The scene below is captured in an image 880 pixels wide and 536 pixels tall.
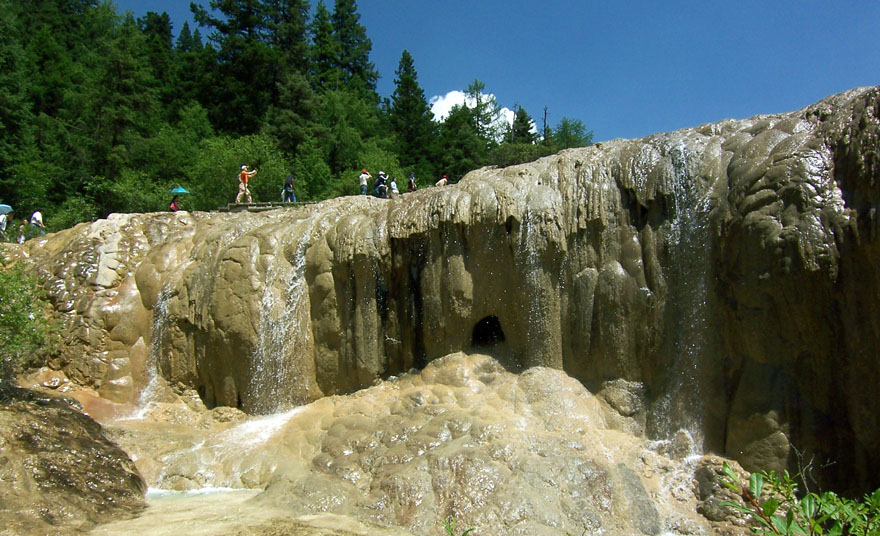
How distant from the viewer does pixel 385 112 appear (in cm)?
5919

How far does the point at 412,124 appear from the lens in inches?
1944

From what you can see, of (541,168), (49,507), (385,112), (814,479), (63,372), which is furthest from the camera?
(385,112)

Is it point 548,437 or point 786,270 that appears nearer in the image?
point 786,270

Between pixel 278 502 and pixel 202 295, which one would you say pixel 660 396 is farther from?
pixel 202 295

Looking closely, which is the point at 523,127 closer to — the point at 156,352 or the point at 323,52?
the point at 323,52

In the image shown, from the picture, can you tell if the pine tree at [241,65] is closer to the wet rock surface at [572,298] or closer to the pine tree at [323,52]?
the pine tree at [323,52]

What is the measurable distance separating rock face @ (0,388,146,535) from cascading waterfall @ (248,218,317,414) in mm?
2936

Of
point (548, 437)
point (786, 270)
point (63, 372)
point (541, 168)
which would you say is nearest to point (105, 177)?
point (63, 372)

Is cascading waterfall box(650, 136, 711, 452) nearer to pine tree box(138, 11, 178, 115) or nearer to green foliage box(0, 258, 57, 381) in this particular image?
green foliage box(0, 258, 57, 381)

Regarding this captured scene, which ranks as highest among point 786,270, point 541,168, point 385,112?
point 385,112

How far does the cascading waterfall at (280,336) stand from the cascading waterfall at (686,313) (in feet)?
21.0

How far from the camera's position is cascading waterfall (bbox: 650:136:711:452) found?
9.14 meters

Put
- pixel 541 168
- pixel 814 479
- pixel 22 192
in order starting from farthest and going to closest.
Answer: pixel 22 192 < pixel 541 168 < pixel 814 479

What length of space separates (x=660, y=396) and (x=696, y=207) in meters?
2.79
